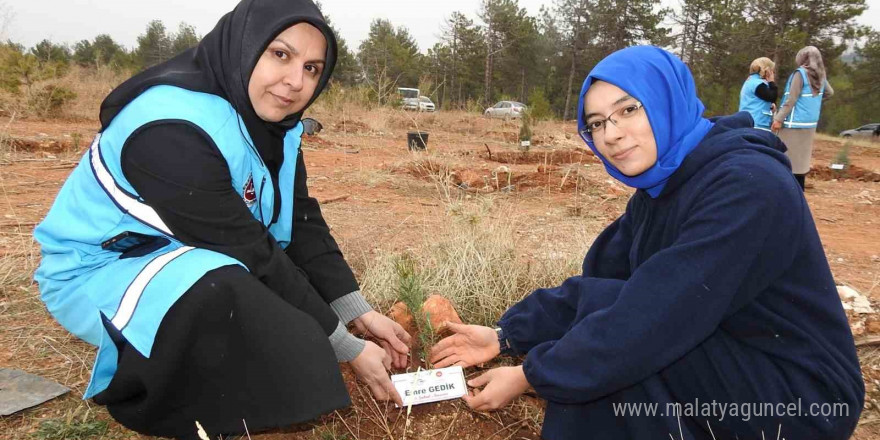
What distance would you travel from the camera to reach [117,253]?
4.95ft

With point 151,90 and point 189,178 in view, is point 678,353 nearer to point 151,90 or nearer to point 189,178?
point 189,178

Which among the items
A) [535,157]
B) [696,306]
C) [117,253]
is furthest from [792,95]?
[117,253]

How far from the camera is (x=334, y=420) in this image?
169 centimetres

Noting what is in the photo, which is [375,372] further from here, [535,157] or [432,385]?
[535,157]

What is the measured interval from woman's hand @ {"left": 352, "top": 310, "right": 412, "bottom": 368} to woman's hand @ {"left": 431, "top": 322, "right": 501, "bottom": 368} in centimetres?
11

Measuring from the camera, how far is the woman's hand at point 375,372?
1.65m

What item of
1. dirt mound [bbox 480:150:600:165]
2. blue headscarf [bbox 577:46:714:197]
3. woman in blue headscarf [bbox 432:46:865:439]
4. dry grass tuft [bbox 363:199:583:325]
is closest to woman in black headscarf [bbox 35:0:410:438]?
woman in blue headscarf [bbox 432:46:865:439]

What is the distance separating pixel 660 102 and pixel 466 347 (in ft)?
3.31

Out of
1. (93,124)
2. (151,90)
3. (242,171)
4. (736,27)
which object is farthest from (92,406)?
(736,27)

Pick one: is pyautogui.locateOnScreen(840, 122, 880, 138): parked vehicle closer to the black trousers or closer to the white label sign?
the white label sign

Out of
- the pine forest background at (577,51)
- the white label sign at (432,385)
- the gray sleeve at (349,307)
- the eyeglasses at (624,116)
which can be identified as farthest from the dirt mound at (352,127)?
the eyeglasses at (624,116)

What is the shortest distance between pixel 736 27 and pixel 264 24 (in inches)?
1004

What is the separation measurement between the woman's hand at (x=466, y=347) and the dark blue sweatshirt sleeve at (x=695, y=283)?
0.55 meters

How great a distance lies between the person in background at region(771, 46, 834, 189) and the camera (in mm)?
5480
